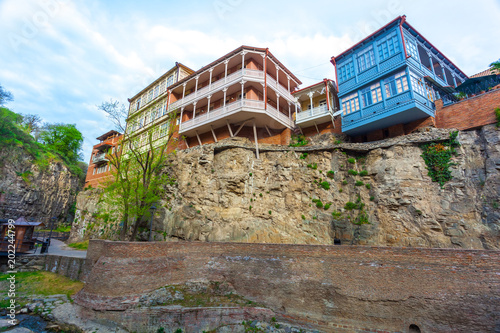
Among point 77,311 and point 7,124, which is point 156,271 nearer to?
point 77,311

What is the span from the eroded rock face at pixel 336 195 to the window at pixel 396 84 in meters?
3.77

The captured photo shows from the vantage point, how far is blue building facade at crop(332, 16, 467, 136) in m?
18.0

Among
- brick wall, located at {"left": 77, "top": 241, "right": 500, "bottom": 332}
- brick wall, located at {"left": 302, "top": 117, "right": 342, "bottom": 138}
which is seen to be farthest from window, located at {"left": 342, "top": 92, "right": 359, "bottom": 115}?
brick wall, located at {"left": 77, "top": 241, "right": 500, "bottom": 332}

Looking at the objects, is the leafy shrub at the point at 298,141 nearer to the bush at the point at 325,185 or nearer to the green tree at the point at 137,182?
the bush at the point at 325,185

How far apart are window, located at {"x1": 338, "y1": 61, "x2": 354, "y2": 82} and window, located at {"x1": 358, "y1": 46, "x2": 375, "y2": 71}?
0.80 metres

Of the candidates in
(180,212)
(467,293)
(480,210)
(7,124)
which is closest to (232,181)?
(180,212)

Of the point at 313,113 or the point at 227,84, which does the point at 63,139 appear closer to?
the point at 227,84

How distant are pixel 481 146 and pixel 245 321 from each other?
60.5ft

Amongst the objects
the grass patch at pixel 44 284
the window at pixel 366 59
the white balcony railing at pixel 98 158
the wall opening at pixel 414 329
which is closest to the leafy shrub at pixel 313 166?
the window at pixel 366 59

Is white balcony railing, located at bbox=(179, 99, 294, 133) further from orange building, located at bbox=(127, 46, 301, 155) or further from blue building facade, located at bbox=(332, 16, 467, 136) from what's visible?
blue building facade, located at bbox=(332, 16, 467, 136)

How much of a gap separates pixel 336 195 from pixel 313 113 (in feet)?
27.7

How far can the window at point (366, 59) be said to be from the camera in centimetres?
2073

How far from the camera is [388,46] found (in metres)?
19.7

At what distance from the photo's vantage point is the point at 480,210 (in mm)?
14258
